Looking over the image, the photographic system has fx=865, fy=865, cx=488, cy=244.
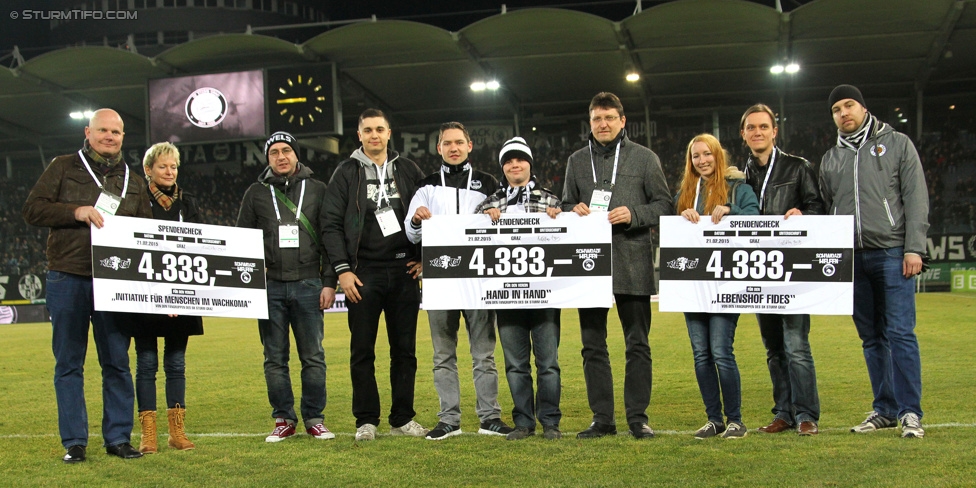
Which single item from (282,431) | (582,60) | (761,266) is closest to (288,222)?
(282,431)

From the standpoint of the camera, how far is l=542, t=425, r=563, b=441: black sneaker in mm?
5634

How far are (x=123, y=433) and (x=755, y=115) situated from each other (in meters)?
4.64

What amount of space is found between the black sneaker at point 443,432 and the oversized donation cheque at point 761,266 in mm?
1640

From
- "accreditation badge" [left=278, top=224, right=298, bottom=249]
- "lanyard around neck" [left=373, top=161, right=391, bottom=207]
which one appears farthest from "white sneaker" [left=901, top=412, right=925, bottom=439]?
"accreditation badge" [left=278, top=224, right=298, bottom=249]

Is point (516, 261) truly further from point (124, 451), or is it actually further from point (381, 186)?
point (124, 451)

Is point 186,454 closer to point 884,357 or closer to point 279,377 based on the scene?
point 279,377

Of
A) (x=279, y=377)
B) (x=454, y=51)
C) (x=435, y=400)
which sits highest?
(x=454, y=51)

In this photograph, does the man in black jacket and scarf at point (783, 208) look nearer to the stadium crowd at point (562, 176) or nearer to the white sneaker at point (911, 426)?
the white sneaker at point (911, 426)

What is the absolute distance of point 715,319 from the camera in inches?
223

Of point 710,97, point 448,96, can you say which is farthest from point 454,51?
point 710,97

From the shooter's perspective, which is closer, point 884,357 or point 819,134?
point 884,357

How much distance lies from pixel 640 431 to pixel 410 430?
5.26 ft

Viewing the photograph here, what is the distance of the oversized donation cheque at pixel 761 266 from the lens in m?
5.62

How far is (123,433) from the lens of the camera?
5605mm
